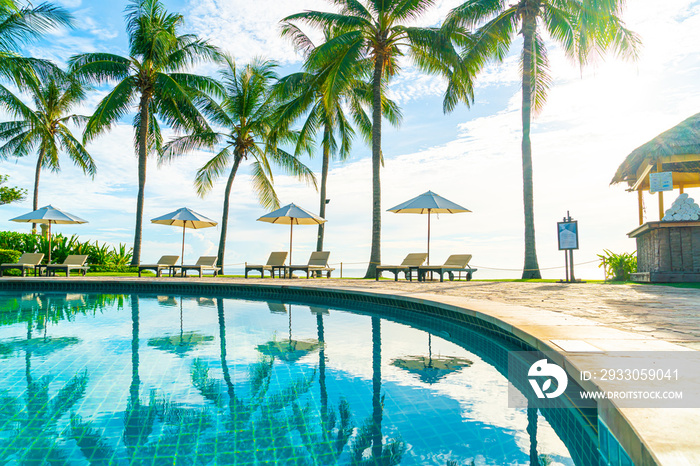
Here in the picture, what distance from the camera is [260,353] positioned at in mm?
4855

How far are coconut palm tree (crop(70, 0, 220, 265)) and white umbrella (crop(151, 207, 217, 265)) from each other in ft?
3.39

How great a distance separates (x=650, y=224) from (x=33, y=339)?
1228 centimetres

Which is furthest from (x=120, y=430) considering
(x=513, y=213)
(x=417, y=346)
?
(x=513, y=213)

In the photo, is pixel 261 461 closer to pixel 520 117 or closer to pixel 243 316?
pixel 243 316

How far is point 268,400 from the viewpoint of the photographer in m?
3.34

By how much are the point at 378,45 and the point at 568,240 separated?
8.68 metres

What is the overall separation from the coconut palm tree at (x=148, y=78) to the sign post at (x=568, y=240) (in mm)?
14243

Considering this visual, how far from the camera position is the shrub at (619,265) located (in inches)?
504

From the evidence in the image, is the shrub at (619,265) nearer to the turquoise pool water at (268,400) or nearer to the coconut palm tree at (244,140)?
the turquoise pool water at (268,400)

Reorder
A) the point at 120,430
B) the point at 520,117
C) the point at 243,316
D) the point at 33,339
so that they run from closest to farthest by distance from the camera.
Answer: the point at 120,430 < the point at 33,339 < the point at 243,316 < the point at 520,117

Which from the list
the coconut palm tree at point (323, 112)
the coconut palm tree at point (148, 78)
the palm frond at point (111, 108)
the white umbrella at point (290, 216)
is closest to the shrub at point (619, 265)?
the coconut palm tree at point (323, 112)

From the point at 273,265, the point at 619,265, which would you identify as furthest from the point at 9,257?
the point at 619,265

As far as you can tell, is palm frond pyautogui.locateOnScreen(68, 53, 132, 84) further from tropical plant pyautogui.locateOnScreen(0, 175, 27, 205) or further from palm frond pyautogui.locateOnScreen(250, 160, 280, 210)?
tropical plant pyautogui.locateOnScreen(0, 175, 27, 205)

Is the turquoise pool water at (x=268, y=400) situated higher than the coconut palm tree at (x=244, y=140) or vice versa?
the coconut palm tree at (x=244, y=140)
